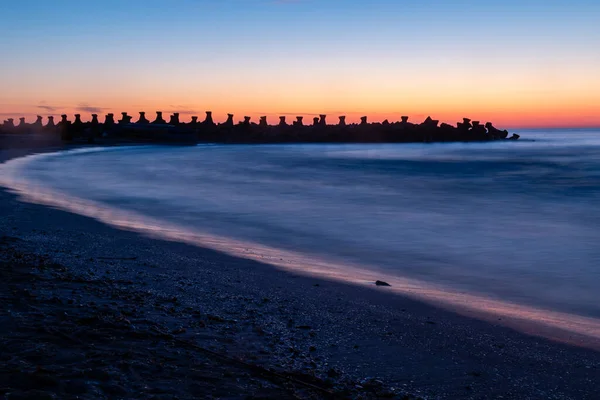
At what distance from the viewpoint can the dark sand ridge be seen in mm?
3074

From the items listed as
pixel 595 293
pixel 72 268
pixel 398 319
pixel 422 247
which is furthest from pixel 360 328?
pixel 422 247

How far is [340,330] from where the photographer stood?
12.3 feet

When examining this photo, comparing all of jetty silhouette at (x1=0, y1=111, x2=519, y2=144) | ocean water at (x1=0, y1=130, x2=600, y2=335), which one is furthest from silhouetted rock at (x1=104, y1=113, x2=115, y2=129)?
ocean water at (x1=0, y1=130, x2=600, y2=335)

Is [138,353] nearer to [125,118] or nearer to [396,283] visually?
[396,283]

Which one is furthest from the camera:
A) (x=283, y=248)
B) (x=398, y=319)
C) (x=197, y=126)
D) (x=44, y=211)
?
(x=197, y=126)

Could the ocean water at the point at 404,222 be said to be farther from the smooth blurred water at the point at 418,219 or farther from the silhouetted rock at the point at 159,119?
the silhouetted rock at the point at 159,119

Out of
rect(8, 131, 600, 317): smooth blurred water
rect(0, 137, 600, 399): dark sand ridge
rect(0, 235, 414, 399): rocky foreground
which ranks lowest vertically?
rect(8, 131, 600, 317): smooth blurred water

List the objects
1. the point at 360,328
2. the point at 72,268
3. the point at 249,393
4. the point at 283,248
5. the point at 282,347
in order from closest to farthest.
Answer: the point at 249,393, the point at 282,347, the point at 360,328, the point at 72,268, the point at 283,248

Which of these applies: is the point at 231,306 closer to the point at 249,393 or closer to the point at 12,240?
the point at 249,393

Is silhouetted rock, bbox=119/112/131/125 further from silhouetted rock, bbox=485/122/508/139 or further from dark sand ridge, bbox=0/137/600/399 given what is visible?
dark sand ridge, bbox=0/137/600/399

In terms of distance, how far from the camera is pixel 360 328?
151 inches

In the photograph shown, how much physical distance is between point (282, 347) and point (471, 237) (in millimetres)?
6721

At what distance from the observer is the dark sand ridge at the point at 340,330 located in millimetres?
3074

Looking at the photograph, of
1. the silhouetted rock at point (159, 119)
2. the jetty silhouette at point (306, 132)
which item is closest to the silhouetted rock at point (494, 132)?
the jetty silhouette at point (306, 132)
